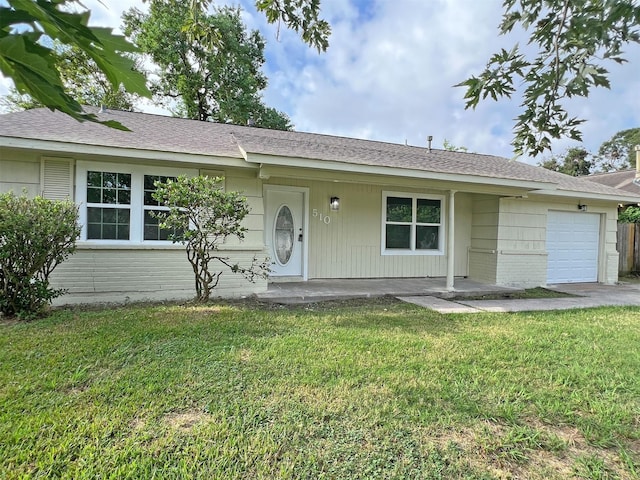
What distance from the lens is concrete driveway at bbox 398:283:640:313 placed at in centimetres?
650

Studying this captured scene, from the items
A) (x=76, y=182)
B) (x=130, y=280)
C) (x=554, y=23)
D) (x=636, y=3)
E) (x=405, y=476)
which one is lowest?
(x=405, y=476)

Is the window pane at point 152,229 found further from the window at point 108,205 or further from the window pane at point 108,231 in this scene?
the window pane at point 108,231

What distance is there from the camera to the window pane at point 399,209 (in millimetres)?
9141

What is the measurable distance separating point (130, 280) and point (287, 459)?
5173 mm

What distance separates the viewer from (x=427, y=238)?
375 inches

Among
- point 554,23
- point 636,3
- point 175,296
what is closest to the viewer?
point 636,3

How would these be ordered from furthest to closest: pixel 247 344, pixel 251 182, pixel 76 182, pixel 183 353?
pixel 251 182
pixel 76 182
pixel 247 344
pixel 183 353

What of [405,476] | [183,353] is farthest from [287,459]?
[183,353]

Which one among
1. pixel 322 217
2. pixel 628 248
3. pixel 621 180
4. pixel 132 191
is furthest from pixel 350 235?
pixel 621 180

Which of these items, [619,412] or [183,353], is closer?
[619,412]

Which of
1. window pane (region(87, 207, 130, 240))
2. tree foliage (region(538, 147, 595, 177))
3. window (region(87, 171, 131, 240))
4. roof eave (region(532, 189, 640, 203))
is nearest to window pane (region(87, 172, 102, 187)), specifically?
window (region(87, 171, 131, 240))

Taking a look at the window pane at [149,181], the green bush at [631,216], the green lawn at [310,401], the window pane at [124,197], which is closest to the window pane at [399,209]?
the green lawn at [310,401]

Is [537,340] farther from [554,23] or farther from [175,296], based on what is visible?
[175,296]

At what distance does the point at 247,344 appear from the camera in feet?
13.5
